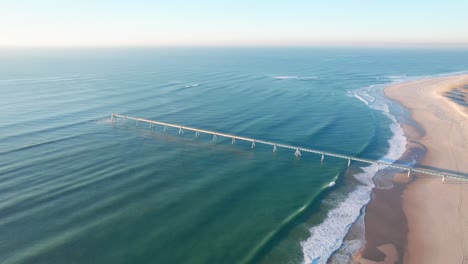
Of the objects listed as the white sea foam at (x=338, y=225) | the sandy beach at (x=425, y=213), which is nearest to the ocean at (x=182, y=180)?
the white sea foam at (x=338, y=225)

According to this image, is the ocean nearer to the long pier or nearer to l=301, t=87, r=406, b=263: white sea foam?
l=301, t=87, r=406, b=263: white sea foam

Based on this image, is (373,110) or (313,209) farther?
(373,110)

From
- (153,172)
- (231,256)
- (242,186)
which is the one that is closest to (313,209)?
(242,186)

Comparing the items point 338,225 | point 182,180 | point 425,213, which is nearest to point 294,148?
point 338,225

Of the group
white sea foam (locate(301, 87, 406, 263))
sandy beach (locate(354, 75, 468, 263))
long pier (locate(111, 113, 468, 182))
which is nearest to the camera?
sandy beach (locate(354, 75, 468, 263))

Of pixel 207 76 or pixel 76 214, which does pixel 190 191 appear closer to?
pixel 76 214

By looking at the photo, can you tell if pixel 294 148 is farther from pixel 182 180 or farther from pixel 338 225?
pixel 182 180

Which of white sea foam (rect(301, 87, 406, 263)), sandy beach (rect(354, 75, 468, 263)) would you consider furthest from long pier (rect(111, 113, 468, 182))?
white sea foam (rect(301, 87, 406, 263))
